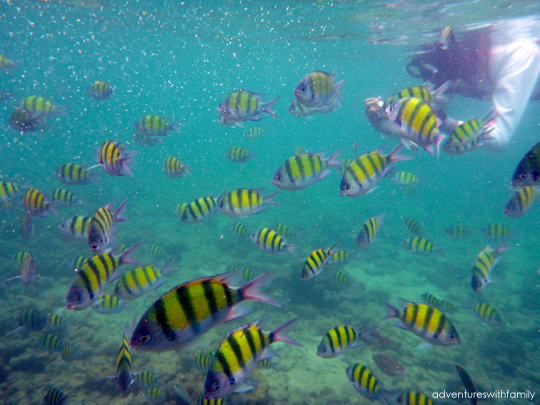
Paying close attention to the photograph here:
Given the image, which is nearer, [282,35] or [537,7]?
[537,7]

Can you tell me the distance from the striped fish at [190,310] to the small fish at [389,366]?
19.5 feet

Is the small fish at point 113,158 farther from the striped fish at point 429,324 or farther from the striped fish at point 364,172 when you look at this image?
the striped fish at point 429,324

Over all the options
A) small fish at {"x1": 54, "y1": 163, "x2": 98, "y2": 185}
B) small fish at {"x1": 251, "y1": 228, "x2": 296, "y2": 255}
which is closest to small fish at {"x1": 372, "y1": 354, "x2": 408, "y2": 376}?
small fish at {"x1": 251, "y1": 228, "x2": 296, "y2": 255}

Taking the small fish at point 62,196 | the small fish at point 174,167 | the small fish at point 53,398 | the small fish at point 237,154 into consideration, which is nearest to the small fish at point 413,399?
the small fish at point 53,398

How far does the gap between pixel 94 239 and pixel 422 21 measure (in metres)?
24.1

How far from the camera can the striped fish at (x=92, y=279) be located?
260cm

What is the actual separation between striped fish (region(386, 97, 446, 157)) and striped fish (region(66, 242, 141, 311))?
3266mm

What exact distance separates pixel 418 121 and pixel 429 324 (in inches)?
90.1

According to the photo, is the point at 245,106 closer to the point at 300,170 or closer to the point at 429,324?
the point at 300,170

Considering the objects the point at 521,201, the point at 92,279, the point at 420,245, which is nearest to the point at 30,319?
the point at 92,279

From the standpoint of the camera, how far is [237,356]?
203 centimetres

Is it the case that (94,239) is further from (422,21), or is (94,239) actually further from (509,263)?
(422,21)

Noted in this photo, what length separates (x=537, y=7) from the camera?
14688 mm

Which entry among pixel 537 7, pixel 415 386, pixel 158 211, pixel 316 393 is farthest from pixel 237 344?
pixel 537 7
